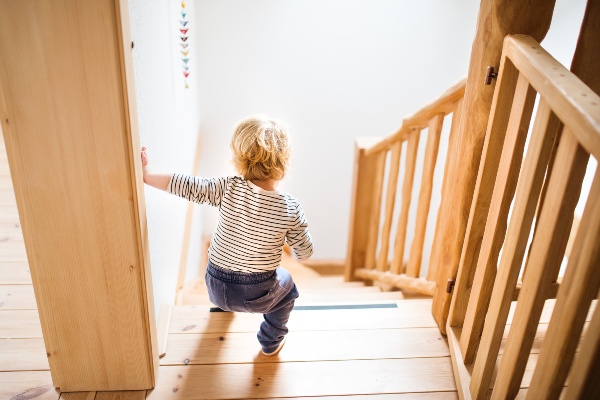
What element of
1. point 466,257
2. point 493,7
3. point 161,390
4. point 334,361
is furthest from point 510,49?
point 161,390

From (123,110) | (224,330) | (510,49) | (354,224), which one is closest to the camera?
(123,110)

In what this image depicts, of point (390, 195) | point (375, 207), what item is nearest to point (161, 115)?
point (390, 195)

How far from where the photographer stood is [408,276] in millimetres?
2281

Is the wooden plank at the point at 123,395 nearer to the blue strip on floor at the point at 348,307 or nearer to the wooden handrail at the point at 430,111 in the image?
the blue strip on floor at the point at 348,307

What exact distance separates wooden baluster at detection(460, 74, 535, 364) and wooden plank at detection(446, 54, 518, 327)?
30 millimetres

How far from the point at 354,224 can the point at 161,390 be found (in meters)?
1.89

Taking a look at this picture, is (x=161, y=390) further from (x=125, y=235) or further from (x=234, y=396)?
(x=125, y=235)

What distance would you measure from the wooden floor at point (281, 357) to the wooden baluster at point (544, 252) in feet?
1.29

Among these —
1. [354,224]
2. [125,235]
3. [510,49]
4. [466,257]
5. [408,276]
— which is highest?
[510,49]

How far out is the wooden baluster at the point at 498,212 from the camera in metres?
1.17

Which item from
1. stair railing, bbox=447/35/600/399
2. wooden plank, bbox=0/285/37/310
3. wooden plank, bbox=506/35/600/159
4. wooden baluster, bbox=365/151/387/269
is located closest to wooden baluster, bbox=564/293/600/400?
stair railing, bbox=447/35/600/399

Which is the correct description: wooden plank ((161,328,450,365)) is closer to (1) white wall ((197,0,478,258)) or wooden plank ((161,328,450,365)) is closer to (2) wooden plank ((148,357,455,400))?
(2) wooden plank ((148,357,455,400))

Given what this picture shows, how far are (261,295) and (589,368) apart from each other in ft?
3.08

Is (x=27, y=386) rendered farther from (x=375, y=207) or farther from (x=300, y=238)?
(x=375, y=207)
